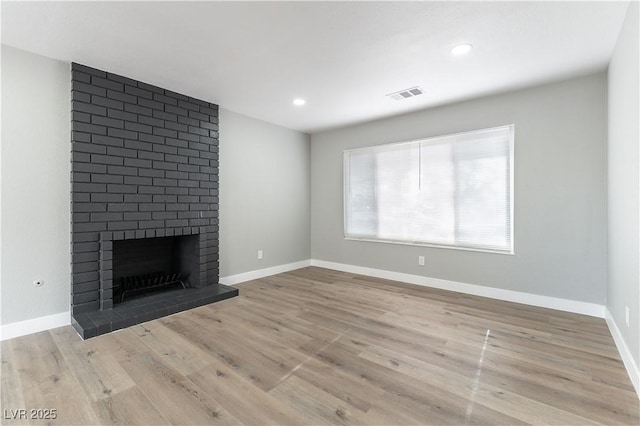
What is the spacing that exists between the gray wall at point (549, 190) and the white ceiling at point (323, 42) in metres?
0.25

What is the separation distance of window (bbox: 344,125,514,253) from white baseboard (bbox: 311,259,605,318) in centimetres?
50

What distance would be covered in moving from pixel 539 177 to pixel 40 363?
4831 millimetres

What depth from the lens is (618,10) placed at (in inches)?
77.3

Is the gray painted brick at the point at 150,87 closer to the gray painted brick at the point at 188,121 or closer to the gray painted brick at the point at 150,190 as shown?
the gray painted brick at the point at 188,121

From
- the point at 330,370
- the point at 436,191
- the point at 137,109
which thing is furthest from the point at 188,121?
the point at 436,191

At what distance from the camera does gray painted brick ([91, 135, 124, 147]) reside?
2.81 m

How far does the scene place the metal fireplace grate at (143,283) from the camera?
3227mm

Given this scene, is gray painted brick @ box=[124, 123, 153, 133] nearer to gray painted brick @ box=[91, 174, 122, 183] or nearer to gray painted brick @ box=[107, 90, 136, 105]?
gray painted brick @ box=[107, 90, 136, 105]

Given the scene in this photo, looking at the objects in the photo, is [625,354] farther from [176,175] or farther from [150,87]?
[150,87]

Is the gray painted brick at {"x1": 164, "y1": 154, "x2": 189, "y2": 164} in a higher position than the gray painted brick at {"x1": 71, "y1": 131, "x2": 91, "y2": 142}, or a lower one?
lower

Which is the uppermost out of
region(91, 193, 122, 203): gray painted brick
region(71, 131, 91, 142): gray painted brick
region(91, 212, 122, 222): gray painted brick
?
region(71, 131, 91, 142): gray painted brick

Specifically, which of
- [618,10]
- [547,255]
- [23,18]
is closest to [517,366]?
[547,255]

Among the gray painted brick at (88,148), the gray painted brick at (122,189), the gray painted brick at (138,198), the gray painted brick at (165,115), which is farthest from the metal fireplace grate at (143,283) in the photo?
the gray painted brick at (165,115)

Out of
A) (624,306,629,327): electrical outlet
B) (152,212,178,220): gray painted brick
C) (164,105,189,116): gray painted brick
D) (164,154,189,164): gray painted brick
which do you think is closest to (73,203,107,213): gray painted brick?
(152,212,178,220): gray painted brick
